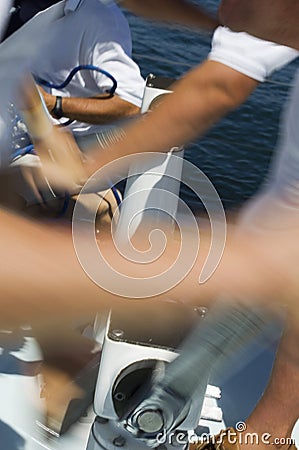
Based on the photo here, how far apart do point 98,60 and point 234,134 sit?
298 centimetres

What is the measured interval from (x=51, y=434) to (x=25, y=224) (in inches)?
34.9

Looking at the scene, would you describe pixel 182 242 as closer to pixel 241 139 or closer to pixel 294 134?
pixel 294 134

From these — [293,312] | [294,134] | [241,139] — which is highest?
[293,312]

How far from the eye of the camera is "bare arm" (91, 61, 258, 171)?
1290 mm

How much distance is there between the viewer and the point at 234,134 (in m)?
4.66

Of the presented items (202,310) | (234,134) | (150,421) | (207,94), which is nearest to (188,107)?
(207,94)

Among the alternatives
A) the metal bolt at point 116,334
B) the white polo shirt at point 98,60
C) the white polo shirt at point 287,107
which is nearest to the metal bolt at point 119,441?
the metal bolt at point 116,334

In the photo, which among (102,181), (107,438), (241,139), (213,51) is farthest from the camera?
(241,139)

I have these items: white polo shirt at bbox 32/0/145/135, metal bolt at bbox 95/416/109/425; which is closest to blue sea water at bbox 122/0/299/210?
white polo shirt at bbox 32/0/145/135

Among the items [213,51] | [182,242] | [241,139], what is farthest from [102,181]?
[241,139]

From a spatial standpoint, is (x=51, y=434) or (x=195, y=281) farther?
(x=51, y=434)

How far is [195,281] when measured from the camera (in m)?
0.57

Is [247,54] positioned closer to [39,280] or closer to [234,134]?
[39,280]

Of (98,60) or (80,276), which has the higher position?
(80,276)
